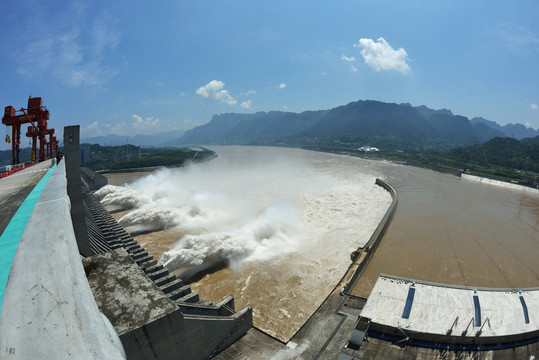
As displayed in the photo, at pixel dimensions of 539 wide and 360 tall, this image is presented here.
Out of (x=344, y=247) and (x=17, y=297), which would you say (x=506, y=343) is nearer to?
(x=344, y=247)

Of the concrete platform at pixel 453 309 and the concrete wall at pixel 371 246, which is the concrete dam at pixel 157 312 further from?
the concrete wall at pixel 371 246

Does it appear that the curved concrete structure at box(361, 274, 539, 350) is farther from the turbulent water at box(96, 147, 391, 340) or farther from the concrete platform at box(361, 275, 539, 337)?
the turbulent water at box(96, 147, 391, 340)

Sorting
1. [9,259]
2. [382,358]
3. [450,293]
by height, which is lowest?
[382,358]

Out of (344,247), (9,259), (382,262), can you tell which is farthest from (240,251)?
(9,259)

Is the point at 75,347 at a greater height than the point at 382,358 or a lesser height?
greater

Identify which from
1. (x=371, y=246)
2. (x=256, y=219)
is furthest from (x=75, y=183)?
(x=371, y=246)

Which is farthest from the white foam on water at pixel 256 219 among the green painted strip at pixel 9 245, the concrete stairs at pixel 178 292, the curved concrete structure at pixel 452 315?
Result: the green painted strip at pixel 9 245
